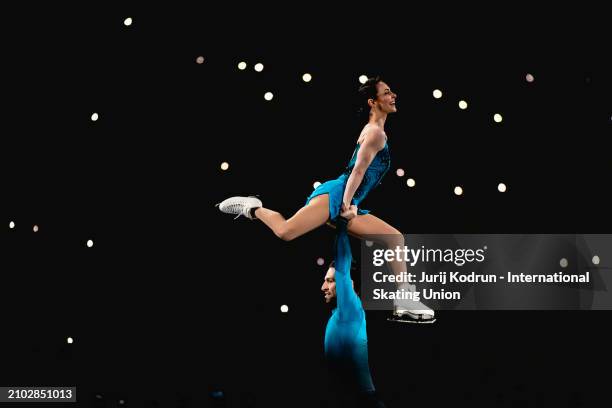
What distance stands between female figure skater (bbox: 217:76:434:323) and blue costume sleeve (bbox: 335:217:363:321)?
0.06 m

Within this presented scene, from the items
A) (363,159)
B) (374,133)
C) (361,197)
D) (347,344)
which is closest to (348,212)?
(361,197)

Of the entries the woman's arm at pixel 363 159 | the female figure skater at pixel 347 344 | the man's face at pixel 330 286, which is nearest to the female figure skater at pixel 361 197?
the woman's arm at pixel 363 159

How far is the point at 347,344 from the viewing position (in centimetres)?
423

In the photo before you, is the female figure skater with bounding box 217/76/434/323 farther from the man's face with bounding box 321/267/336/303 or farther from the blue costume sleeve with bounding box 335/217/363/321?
the man's face with bounding box 321/267/336/303

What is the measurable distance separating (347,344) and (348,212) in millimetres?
652

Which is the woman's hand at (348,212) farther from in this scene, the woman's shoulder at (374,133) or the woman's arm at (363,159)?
the woman's shoulder at (374,133)

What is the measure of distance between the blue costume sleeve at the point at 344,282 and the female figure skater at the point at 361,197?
6 centimetres

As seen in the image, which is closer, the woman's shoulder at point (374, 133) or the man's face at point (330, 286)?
the woman's shoulder at point (374, 133)

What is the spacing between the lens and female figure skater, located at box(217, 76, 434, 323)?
A: 4.16 meters

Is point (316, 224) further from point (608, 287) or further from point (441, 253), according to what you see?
point (608, 287)

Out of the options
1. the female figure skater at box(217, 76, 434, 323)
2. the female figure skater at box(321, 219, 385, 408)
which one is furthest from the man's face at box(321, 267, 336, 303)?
the female figure skater at box(217, 76, 434, 323)

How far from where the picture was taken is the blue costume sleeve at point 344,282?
4.26m

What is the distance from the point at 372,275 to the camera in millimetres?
4738

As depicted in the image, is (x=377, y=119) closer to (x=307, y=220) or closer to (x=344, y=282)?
(x=307, y=220)
